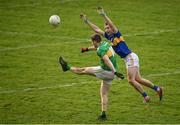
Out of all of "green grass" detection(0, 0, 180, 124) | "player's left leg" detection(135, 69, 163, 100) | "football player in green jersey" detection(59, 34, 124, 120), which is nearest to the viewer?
"football player in green jersey" detection(59, 34, 124, 120)

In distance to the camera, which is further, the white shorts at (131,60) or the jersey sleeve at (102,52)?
the white shorts at (131,60)

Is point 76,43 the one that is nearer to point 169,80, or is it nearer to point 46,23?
point 46,23

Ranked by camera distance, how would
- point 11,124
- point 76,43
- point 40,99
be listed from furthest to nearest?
point 76,43 → point 40,99 → point 11,124

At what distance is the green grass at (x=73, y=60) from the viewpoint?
14211 millimetres

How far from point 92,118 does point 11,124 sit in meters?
2.11

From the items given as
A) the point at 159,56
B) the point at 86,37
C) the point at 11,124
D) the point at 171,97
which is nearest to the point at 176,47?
the point at 159,56

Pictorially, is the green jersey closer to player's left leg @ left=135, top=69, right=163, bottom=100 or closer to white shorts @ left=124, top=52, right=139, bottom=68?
white shorts @ left=124, top=52, right=139, bottom=68

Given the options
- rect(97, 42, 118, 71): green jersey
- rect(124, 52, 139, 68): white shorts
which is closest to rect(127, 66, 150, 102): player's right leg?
rect(124, 52, 139, 68): white shorts

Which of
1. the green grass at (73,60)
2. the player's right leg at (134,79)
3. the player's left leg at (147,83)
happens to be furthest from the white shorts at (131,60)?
the green grass at (73,60)

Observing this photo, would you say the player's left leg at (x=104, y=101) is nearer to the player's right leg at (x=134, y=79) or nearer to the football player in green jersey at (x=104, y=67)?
the football player in green jersey at (x=104, y=67)

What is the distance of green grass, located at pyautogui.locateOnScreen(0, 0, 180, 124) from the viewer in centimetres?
1421

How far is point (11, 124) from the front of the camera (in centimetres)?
1323

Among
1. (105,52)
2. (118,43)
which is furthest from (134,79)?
(105,52)

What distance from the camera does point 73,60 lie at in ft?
65.3
